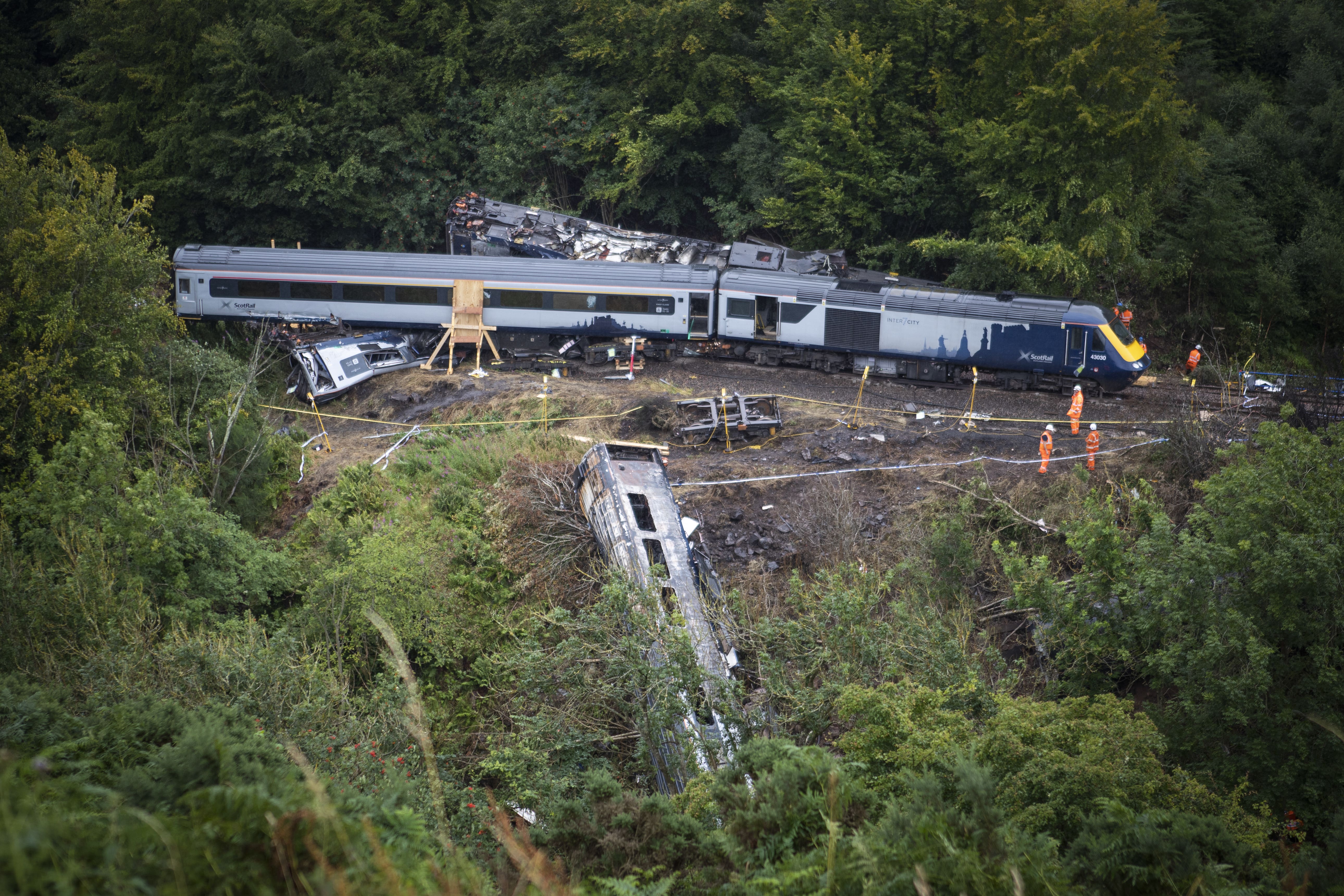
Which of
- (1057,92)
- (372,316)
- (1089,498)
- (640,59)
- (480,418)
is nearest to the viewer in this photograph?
(1089,498)

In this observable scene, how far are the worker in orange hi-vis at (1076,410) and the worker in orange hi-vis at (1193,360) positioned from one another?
562 centimetres

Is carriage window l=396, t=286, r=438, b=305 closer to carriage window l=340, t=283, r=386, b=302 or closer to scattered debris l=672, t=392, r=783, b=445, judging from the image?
carriage window l=340, t=283, r=386, b=302

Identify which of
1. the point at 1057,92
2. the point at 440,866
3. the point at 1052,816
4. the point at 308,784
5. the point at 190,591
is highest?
the point at 1057,92

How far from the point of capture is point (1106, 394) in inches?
829

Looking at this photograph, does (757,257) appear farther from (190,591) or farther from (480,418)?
(190,591)

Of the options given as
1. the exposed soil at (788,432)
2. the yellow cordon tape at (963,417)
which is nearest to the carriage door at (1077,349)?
the exposed soil at (788,432)

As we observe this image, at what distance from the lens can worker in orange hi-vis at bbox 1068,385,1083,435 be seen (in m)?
17.9

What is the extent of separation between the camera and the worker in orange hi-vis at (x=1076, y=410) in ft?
58.6

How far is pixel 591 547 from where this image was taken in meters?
14.9

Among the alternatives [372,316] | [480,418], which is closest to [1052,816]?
[480,418]

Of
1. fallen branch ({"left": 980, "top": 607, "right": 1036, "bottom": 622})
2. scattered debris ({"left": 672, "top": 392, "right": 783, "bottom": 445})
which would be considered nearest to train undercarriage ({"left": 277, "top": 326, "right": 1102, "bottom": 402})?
scattered debris ({"left": 672, "top": 392, "right": 783, "bottom": 445})

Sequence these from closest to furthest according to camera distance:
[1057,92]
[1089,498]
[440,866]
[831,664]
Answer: [440,866] → [831,664] → [1089,498] → [1057,92]

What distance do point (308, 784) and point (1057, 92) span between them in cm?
2323

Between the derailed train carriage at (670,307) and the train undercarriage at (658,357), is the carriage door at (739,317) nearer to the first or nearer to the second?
the derailed train carriage at (670,307)
